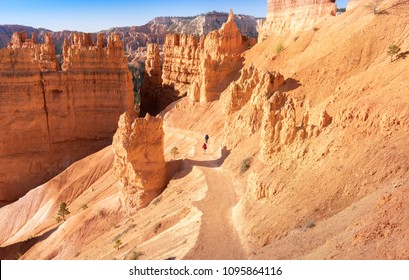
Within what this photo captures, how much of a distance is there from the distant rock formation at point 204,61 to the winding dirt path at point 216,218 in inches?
608

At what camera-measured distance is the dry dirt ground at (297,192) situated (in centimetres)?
1223

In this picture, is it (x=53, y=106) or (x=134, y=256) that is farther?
(x=53, y=106)

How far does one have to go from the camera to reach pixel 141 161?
24969 millimetres

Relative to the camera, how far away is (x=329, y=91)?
24641 mm

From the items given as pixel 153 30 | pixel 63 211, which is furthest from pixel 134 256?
pixel 153 30

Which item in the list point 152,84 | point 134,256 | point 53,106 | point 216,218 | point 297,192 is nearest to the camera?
point 134,256

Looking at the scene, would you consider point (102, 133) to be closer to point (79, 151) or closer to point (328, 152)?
point (79, 151)

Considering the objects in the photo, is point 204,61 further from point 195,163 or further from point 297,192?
point 297,192

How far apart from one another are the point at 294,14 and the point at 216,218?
1453 inches

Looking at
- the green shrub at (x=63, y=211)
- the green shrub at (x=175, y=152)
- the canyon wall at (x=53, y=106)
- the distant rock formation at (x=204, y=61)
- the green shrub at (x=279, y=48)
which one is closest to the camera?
the green shrub at (x=63, y=211)

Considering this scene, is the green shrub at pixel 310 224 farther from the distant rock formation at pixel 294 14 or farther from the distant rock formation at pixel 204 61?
the distant rock formation at pixel 294 14

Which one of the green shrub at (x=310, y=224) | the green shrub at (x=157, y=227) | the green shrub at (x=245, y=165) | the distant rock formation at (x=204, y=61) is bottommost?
the green shrub at (x=157, y=227)

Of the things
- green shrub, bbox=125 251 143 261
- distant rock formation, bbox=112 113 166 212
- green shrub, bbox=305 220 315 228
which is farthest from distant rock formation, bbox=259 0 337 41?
green shrub, bbox=125 251 143 261

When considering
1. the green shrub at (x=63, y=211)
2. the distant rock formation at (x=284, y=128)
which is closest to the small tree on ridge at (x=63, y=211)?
the green shrub at (x=63, y=211)
